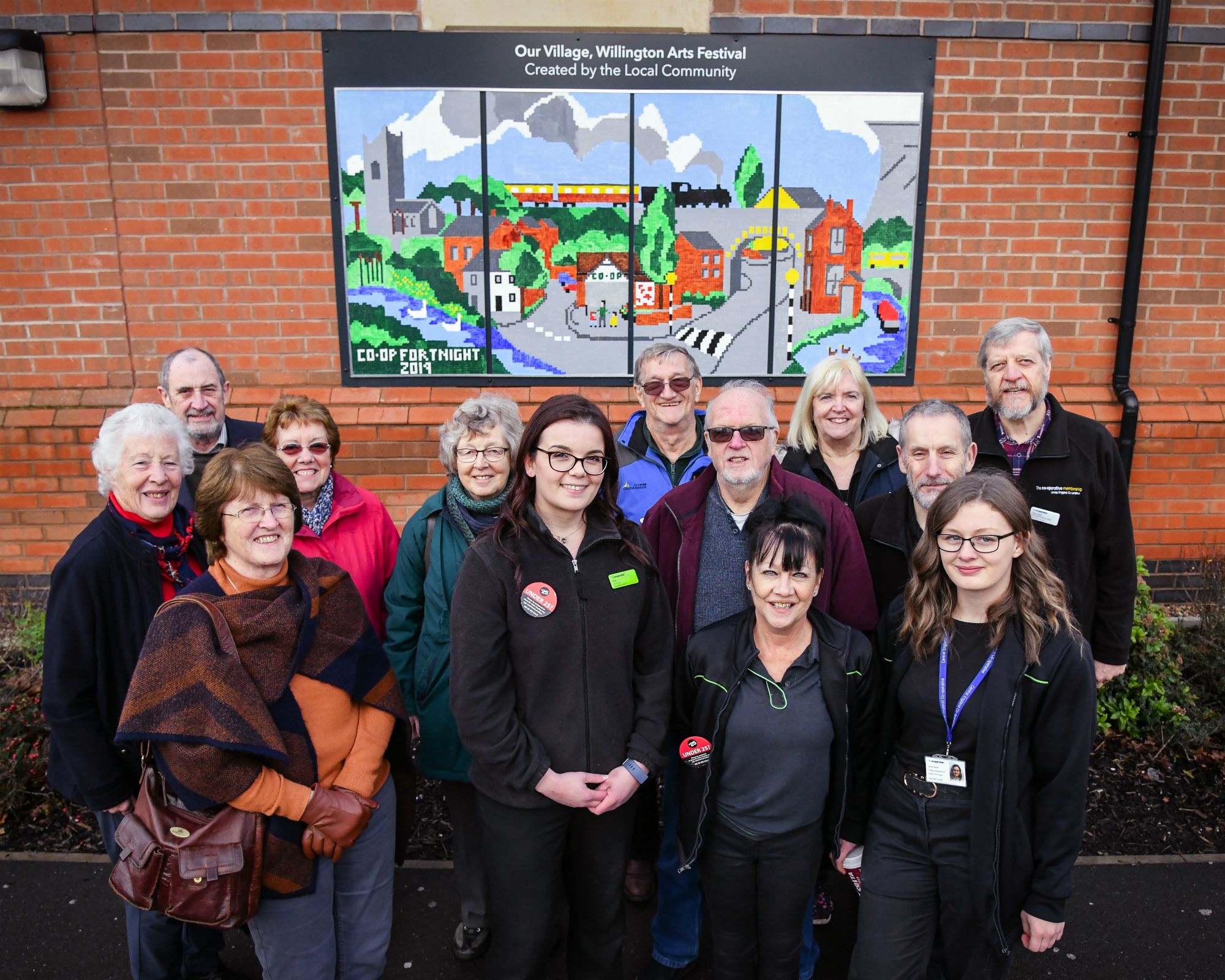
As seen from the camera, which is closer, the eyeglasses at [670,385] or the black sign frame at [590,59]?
the eyeglasses at [670,385]

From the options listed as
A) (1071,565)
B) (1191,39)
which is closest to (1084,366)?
(1191,39)

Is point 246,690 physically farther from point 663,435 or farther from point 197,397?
point 663,435

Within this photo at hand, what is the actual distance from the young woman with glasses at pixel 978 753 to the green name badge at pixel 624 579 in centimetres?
81

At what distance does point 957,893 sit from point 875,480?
1569mm

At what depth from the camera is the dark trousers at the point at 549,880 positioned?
8.36ft

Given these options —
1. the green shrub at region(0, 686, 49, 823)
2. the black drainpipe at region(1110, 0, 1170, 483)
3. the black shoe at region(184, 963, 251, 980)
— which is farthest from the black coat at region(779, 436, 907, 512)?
the green shrub at region(0, 686, 49, 823)

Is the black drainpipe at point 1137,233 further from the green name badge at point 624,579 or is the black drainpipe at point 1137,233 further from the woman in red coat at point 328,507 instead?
the woman in red coat at point 328,507

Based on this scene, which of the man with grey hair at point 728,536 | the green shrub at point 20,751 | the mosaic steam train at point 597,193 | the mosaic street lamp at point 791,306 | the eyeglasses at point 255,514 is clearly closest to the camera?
the eyeglasses at point 255,514

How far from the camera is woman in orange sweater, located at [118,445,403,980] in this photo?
7.16 feet

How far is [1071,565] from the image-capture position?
343cm

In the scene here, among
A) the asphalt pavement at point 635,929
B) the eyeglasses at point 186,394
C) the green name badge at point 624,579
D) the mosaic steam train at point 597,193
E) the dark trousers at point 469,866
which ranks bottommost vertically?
the asphalt pavement at point 635,929

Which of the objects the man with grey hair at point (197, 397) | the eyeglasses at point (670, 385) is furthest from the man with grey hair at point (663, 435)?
the man with grey hair at point (197, 397)

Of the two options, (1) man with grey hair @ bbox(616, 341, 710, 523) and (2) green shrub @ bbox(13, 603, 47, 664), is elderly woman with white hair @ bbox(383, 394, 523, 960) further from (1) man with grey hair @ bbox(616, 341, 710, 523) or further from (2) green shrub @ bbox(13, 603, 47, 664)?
(2) green shrub @ bbox(13, 603, 47, 664)

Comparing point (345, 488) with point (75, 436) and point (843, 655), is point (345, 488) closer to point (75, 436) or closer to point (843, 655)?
point (843, 655)
